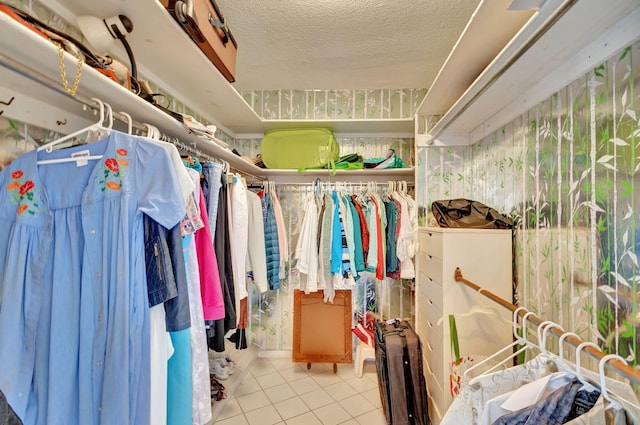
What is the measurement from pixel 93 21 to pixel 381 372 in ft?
7.79

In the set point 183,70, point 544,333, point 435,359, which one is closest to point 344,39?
point 183,70

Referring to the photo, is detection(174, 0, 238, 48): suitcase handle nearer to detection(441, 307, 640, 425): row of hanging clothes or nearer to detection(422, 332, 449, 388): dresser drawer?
detection(441, 307, 640, 425): row of hanging clothes

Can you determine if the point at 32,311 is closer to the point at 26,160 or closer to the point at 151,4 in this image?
the point at 26,160

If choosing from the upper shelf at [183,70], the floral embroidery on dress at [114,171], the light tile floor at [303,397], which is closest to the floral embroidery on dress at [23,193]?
the floral embroidery on dress at [114,171]

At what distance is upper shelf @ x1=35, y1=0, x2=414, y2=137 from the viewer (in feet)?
3.42

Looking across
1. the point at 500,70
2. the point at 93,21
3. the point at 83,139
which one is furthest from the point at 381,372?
the point at 93,21

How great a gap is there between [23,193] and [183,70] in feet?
3.29

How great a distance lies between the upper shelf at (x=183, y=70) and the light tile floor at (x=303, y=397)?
7.15 ft

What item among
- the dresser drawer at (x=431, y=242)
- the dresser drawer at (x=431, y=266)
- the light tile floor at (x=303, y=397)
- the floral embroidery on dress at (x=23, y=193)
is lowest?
the light tile floor at (x=303, y=397)

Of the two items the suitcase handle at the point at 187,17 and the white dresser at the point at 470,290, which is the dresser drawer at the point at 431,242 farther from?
the suitcase handle at the point at 187,17

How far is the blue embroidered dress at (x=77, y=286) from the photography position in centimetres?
73

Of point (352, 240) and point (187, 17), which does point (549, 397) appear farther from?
point (187, 17)

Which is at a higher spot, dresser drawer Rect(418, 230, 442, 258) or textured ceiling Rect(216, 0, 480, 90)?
textured ceiling Rect(216, 0, 480, 90)

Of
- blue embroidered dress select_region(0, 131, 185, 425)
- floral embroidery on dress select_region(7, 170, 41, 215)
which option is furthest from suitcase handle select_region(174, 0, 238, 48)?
floral embroidery on dress select_region(7, 170, 41, 215)
